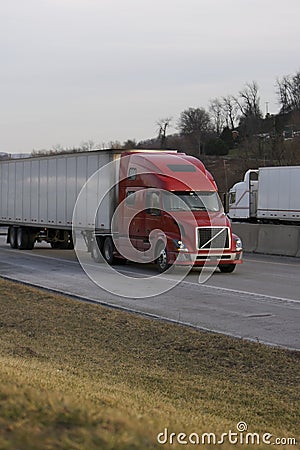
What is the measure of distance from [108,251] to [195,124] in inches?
4070

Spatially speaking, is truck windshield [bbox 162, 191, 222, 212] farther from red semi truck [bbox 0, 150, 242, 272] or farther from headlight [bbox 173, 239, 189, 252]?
headlight [bbox 173, 239, 189, 252]

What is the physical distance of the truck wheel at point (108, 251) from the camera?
25.1 meters

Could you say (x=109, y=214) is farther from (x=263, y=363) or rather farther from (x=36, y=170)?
(x=263, y=363)

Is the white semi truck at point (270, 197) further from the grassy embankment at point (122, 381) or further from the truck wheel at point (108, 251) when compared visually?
the grassy embankment at point (122, 381)

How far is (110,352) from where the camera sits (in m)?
11.0

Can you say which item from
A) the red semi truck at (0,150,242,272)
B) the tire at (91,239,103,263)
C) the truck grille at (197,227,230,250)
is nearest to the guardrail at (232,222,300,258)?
the red semi truck at (0,150,242,272)

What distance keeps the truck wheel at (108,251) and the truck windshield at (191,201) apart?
301 cm

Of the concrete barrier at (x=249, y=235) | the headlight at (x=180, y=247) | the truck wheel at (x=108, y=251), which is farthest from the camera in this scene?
the concrete barrier at (x=249, y=235)

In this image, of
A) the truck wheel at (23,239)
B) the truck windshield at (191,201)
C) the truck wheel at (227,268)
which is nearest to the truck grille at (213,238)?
the truck wheel at (227,268)

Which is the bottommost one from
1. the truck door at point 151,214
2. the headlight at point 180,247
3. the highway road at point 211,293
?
the highway road at point 211,293

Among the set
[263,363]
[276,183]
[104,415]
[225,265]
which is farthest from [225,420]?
[276,183]

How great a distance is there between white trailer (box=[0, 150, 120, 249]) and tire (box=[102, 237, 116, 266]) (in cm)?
51

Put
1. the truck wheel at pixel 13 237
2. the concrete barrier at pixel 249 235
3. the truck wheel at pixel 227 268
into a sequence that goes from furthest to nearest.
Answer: the truck wheel at pixel 13 237, the concrete barrier at pixel 249 235, the truck wheel at pixel 227 268

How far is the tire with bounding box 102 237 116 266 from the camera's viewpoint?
25141 mm
